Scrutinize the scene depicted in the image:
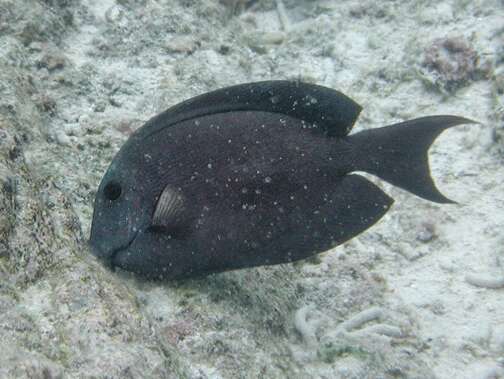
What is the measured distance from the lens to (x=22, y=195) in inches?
71.7

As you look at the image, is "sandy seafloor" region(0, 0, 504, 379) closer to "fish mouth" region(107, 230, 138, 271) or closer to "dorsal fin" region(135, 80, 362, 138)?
"fish mouth" region(107, 230, 138, 271)

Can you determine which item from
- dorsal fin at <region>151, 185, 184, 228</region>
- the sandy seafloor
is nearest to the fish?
dorsal fin at <region>151, 185, 184, 228</region>

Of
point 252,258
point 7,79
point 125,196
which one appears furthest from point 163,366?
point 7,79

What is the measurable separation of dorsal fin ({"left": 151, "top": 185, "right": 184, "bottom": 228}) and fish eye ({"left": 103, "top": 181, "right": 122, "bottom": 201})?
200 millimetres

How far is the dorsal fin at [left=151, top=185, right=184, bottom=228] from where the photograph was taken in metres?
1.92

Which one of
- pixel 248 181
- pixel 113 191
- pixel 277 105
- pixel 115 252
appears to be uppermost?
pixel 277 105

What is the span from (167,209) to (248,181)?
0.38 meters

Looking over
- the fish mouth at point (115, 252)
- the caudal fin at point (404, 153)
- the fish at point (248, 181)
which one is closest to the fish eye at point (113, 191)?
the fish at point (248, 181)

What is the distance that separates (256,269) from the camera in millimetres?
2645

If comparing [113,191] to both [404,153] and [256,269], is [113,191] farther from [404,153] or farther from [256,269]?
[404,153]

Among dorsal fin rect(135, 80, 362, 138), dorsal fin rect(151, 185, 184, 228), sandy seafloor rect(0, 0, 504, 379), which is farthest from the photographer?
dorsal fin rect(135, 80, 362, 138)

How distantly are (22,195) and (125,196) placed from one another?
399 millimetres

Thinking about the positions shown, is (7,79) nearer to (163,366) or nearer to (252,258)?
(252,258)

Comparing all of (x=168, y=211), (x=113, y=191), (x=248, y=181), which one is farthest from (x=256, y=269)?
(x=113, y=191)
